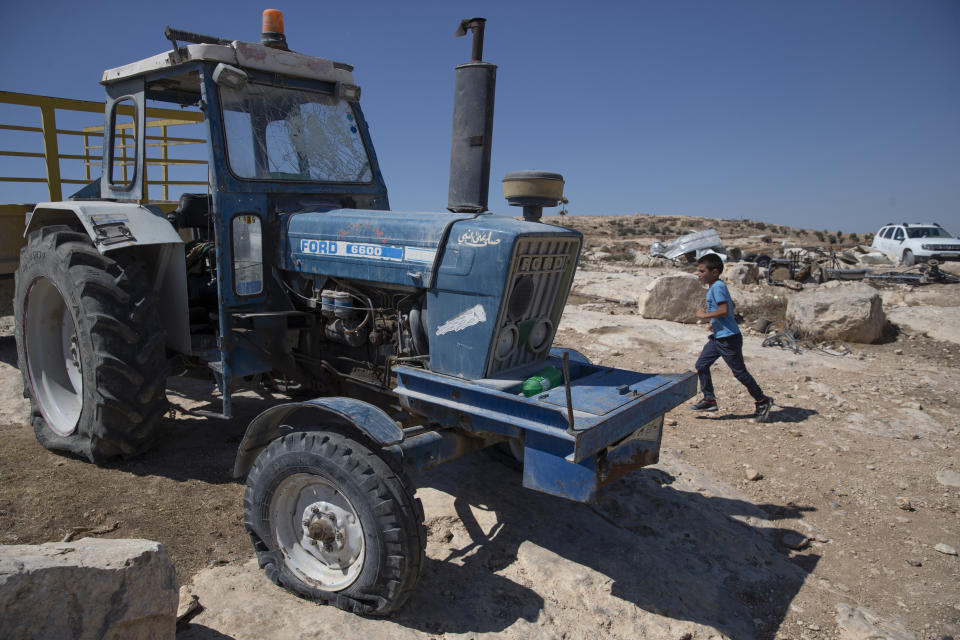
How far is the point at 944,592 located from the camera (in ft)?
11.6

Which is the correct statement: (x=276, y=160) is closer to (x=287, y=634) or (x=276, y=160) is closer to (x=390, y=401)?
(x=390, y=401)

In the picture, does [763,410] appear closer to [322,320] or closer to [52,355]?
[322,320]

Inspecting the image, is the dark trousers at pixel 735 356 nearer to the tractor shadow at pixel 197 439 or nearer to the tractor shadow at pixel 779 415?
the tractor shadow at pixel 779 415

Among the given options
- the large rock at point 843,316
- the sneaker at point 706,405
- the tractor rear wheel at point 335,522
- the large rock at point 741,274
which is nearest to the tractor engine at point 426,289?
the tractor rear wheel at point 335,522

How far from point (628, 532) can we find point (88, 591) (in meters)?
2.84

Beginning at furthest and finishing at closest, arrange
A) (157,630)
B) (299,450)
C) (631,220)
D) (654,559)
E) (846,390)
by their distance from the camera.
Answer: (631,220) → (846,390) → (654,559) → (299,450) → (157,630)

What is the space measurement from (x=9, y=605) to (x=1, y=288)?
194 inches

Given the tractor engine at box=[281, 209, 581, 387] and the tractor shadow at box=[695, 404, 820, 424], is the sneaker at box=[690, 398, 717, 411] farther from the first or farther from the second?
the tractor engine at box=[281, 209, 581, 387]

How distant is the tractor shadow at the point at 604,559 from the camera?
3.06 metres

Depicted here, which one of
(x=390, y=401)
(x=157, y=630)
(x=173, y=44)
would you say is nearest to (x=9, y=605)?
(x=157, y=630)

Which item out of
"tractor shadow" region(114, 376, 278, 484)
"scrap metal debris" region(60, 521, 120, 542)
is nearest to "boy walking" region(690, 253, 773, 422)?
"tractor shadow" region(114, 376, 278, 484)

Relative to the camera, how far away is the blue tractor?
291 cm

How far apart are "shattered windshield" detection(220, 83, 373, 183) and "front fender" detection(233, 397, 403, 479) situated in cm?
159

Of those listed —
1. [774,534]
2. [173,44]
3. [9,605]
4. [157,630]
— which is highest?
[173,44]
